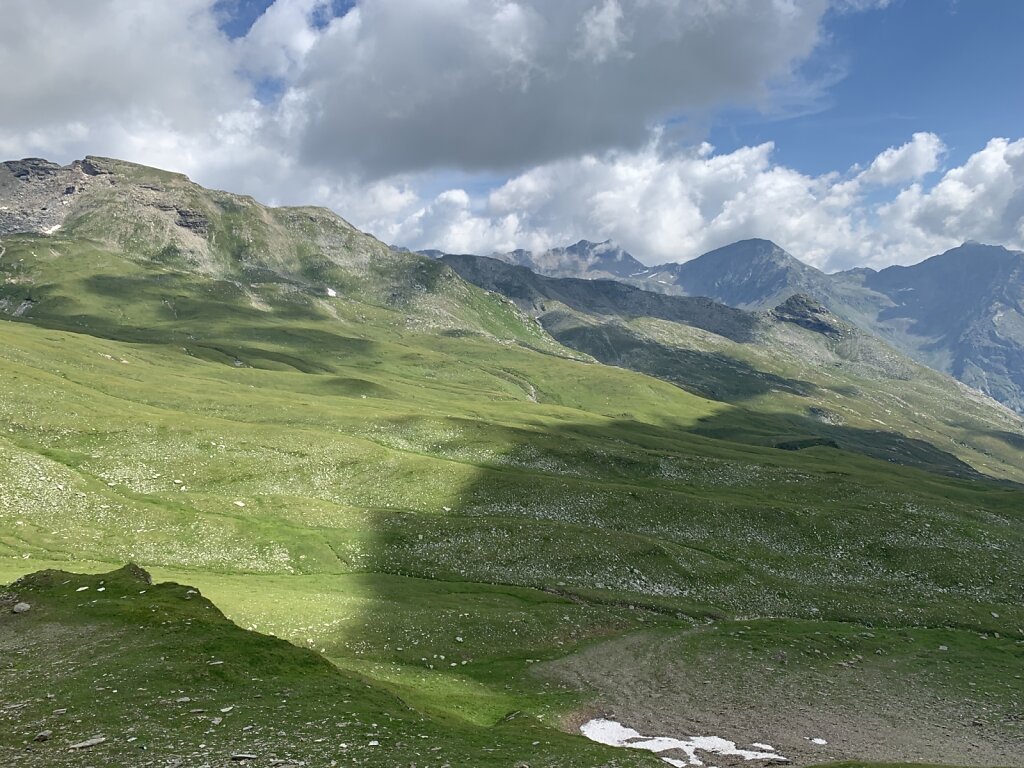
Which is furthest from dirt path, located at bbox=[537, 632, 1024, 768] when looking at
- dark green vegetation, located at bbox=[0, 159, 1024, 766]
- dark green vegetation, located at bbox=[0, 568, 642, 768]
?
dark green vegetation, located at bbox=[0, 568, 642, 768]

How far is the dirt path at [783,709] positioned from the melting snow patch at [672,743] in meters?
0.67

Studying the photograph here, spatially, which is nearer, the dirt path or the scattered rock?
the scattered rock

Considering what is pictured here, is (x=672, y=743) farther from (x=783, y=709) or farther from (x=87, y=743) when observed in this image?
(x=87, y=743)

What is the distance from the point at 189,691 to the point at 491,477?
59.7 metres

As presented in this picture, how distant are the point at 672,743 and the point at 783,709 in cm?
968

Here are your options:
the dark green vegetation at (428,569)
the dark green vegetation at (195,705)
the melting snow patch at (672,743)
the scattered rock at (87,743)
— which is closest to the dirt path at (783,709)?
the dark green vegetation at (428,569)

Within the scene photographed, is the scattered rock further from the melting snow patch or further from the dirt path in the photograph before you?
the dirt path

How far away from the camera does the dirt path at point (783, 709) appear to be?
111 ft

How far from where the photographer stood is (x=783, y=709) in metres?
38.2

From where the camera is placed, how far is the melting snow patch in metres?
31.3

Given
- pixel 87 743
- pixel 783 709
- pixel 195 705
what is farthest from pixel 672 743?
pixel 87 743

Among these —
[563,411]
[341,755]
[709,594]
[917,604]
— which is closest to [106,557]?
[341,755]

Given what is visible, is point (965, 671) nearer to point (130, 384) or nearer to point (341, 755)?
point (341, 755)

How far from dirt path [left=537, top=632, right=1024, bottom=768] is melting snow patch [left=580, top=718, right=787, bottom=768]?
2.21 feet
